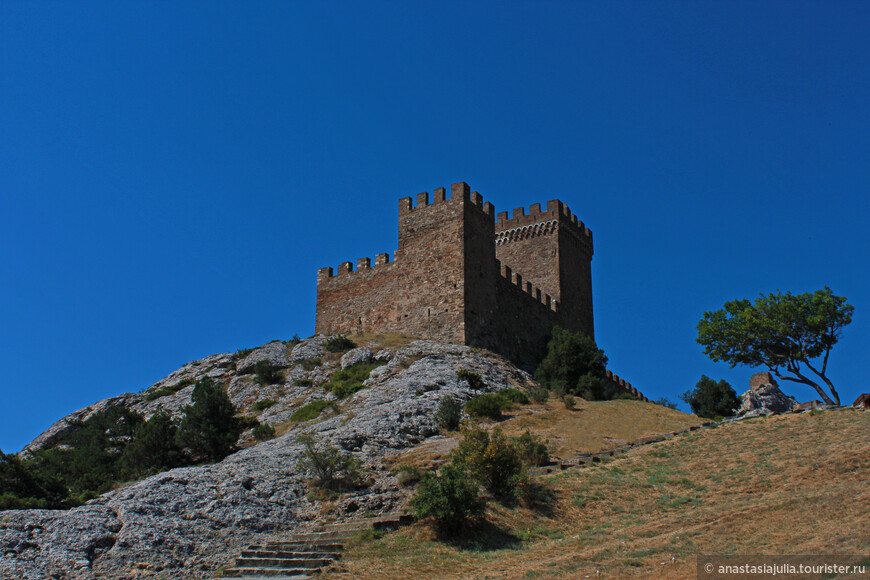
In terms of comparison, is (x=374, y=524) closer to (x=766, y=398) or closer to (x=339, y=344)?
(x=339, y=344)

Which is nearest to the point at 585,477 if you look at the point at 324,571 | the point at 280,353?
the point at 324,571

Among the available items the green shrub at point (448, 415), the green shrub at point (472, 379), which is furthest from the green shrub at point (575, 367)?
the green shrub at point (448, 415)

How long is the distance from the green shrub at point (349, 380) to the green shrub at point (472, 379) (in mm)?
4082

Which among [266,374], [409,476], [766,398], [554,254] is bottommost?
[409,476]

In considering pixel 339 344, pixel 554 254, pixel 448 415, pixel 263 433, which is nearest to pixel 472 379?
pixel 448 415

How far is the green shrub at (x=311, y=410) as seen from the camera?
28.4 metres

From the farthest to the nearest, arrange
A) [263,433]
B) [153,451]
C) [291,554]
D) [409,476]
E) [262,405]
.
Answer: [262,405]
[263,433]
[153,451]
[409,476]
[291,554]

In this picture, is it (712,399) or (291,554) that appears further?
(712,399)

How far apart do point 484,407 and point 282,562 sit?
1210 centimetres

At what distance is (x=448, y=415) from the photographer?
81.4ft

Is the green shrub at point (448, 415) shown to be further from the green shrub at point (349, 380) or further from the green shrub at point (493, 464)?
the green shrub at point (493, 464)

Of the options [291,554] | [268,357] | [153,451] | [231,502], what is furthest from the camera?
[268,357]

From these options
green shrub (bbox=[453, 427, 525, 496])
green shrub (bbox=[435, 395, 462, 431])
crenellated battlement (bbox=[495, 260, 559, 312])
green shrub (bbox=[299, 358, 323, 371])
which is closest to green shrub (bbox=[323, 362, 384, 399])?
green shrub (bbox=[299, 358, 323, 371])

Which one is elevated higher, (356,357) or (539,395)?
(356,357)
